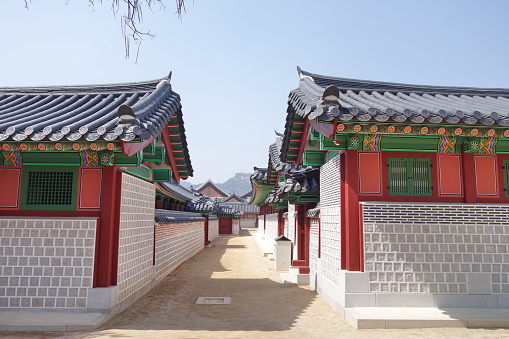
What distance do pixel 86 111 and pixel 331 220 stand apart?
641 cm

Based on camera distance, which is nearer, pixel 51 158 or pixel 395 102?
pixel 51 158

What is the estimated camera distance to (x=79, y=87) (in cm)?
1170

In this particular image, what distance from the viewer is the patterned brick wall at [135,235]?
9070 millimetres

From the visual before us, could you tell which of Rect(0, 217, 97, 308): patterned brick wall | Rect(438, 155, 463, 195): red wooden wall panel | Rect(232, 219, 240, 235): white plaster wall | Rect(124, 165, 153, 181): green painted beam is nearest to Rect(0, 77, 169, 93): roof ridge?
Rect(124, 165, 153, 181): green painted beam

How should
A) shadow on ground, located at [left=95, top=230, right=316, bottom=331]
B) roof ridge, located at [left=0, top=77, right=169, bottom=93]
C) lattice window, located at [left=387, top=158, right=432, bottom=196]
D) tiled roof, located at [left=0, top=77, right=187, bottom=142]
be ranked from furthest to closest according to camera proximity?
roof ridge, located at [left=0, top=77, right=169, bottom=93] → lattice window, located at [left=387, top=158, right=432, bottom=196] → shadow on ground, located at [left=95, top=230, right=316, bottom=331] → tiled roof, located at [left=0, top=77, right=187, bottom=142]

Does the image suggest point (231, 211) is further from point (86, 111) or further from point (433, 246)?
point (433, 246)

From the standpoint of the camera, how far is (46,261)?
8289mm

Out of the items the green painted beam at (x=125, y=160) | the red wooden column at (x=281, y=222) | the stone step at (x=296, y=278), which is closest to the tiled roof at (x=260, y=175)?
the red wooden column at (x=281, y=222)

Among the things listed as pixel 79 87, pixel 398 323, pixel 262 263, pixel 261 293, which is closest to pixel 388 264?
pixel 398 323

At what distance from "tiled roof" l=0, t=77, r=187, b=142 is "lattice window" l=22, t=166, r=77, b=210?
1.15 metres

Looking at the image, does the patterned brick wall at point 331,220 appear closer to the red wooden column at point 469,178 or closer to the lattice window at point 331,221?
the lattice window at point 331,221

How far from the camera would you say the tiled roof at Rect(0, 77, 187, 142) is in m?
7.20

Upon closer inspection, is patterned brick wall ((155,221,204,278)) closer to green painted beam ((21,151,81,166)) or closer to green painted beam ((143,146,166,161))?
green painted beam ((143,146,166,161))

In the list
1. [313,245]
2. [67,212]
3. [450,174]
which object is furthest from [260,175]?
[67,212]
